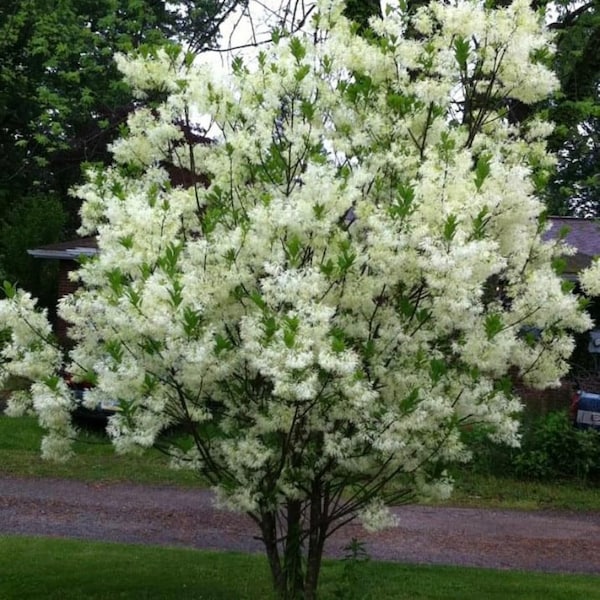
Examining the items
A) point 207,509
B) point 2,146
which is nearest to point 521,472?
point 207,509

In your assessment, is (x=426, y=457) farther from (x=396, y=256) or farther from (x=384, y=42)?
(x=384, y=42)

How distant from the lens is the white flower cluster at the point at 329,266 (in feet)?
15.1

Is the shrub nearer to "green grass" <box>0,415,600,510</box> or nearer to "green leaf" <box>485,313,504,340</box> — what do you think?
"green grass" <box>0,415,600,510</box>

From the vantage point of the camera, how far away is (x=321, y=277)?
4680 millimetres

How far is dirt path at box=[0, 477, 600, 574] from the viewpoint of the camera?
31.1ft

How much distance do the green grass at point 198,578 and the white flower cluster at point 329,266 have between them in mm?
1897

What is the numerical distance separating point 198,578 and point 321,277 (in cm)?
411

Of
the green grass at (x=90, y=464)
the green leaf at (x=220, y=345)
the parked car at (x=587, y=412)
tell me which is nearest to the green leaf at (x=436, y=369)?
the green leaf at (x=220, y=345)

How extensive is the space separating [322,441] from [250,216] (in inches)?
52.7

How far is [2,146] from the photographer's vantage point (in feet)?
85.0

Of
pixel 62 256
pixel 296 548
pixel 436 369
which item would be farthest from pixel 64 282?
pixel 436 369

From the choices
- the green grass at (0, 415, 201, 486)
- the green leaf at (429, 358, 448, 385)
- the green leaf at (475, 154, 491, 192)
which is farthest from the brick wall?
the green leaf at (475, 154, 491, 192)

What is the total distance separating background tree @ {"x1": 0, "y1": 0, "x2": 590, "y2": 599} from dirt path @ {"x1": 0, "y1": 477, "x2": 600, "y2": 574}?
12.2 feet

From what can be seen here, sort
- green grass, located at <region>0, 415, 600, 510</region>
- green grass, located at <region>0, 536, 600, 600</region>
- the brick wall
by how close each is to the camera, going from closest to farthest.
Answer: green grass, located at <region>0, 536, 600, 600</region>
green grass, located at <region>0, 415, 600, 510</region>
the brick wall
